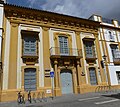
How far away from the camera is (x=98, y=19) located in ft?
67.2

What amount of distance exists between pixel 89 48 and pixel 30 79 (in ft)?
27.6

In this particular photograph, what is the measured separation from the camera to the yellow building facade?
1336 cm

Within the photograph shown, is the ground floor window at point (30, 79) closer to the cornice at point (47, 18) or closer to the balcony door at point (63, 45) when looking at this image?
the balcony door at point (63, 45)

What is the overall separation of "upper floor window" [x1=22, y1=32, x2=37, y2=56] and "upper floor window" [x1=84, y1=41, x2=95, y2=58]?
21.1 ft

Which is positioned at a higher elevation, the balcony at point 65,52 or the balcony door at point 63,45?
the balcony door at point 63,45

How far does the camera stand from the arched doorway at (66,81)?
15.3m

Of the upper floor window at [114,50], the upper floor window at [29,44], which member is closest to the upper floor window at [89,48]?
the upper floor window at [114,50]

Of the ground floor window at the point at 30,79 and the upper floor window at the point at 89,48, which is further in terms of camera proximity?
the upper floor window at the point at 89,48

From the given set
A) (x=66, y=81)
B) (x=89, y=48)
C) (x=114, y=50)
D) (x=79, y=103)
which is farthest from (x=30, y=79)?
(x=114, y=50)

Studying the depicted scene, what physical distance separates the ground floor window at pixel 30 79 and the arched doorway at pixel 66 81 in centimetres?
311

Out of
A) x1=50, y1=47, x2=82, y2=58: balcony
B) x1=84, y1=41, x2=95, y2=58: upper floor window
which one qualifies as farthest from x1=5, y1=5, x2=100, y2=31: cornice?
x1=50, y1=47, x2=82, y2=58: balcony

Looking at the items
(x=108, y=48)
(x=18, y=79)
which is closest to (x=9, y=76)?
(x=18, y=79)

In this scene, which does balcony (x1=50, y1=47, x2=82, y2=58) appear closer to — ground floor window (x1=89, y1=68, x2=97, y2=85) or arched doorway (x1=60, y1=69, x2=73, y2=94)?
arched doorway (x1=60, y1=69, x2=73, y2=94)

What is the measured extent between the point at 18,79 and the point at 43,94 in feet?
9.05
